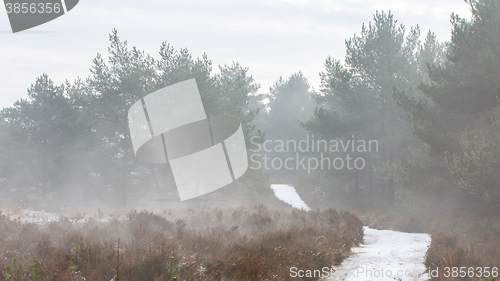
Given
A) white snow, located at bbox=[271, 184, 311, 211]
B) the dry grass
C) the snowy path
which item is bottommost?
white snow, located at bbox=[271, 184, 311, 211]

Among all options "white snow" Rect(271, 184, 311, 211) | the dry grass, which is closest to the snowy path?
the dry grass

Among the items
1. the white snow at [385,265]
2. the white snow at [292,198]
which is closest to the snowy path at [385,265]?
the white snow at [385,265]

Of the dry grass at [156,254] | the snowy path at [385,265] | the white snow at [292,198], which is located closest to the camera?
the dry grass at [156,254]

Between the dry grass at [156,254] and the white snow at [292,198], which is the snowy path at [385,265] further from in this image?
the white snow at [292,198]

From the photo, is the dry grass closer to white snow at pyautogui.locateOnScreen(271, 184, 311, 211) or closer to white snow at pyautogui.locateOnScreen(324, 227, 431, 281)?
white snow at pyautogui.locateOnScreen(324, 227, 431, 281)

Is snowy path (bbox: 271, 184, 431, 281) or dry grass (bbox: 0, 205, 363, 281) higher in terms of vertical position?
dry grass (bbox: 0, 205, 363, 281)

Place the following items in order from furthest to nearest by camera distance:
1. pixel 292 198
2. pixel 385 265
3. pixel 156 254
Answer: pixel 292 198, pixel 385 265, pixel 156 254

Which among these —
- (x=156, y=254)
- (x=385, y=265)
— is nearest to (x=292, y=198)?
(x=385, y=265)

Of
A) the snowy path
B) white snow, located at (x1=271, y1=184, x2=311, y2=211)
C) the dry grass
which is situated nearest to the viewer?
the dry grass

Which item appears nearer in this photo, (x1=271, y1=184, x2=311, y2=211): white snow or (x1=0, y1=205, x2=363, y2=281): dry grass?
(x1=0, y1=205, x2=363, y2=281): dry grass

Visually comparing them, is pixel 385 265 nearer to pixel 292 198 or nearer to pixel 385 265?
pixel 385 265

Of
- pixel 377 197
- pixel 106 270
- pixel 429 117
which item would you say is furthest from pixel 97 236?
pixel 377 197

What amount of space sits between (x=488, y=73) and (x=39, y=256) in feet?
44.9

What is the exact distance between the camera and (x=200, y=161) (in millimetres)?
20234
